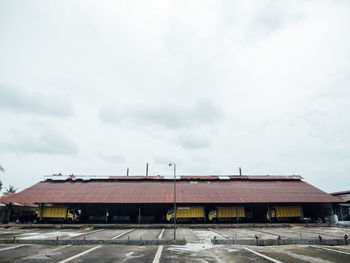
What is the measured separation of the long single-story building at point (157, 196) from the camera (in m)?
32.7

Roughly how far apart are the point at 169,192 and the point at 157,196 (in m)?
2.53

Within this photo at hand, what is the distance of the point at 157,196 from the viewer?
33.8 meters

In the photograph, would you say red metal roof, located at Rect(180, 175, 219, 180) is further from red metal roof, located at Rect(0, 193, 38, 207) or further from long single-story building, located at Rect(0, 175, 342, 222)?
red metal roof, located at Rect(0, 193, 38, 207)

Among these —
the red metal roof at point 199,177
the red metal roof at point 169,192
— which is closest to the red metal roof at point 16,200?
the red metal roof at point 169,192

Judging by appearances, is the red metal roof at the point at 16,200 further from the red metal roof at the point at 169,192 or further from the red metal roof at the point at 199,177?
the red metal roof at the point at 199,177

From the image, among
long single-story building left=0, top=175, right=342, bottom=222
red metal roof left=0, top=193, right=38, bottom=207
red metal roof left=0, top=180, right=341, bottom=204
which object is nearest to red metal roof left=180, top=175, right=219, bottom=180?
long single-story building left=0, top=175, right=342, bottom=222

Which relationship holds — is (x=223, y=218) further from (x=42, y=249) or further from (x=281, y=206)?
(x=42, y=249)

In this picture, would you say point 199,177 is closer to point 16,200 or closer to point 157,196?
point 157,196

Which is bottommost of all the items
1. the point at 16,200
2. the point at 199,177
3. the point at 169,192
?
the point at 16,200

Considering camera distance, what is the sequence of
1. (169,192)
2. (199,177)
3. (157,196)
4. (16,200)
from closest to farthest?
(16,200) → (157,196) → (169,192) → (199,177)

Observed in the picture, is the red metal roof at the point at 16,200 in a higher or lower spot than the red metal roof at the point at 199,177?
lower

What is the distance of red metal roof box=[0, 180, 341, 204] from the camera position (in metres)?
32.8

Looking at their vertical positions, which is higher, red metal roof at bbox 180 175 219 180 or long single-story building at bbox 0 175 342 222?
red metal roof at bbox 180 175 219 180

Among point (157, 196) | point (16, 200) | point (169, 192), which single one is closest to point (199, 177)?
point (169, 192)
